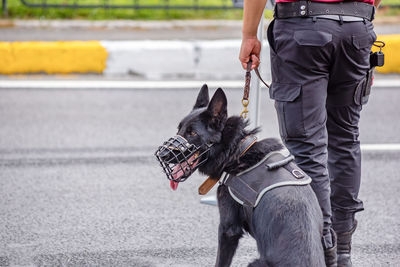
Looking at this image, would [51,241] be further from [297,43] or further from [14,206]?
[297,43]

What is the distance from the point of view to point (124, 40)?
309 inches

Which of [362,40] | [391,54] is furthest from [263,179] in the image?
[391,54]

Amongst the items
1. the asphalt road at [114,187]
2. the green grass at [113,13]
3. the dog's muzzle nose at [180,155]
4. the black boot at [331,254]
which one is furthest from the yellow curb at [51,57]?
the black boot at [331,254]

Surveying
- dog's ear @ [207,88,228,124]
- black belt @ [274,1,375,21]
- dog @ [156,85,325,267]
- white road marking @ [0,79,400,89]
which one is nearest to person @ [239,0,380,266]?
black belt @ [274,1,375,21]

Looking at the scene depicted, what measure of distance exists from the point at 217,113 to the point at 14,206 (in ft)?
5.91

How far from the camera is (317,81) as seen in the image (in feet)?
9.32

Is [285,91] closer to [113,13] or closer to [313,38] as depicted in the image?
[313,38]

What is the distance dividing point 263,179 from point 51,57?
16.2ft

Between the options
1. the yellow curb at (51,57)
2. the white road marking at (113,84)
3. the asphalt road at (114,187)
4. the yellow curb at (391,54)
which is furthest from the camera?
the yellow curb at (391,54)

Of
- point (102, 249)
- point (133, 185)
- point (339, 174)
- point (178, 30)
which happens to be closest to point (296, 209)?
point (339, 174)

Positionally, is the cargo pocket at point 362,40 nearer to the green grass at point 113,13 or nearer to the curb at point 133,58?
the curb at point 133,58

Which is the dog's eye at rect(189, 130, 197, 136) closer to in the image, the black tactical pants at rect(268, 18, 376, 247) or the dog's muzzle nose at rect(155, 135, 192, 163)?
the dog's muzzle nose at rect(155, 135, 192, 163)

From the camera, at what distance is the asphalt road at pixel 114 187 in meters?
3.46

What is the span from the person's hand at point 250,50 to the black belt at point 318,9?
0.54ft
